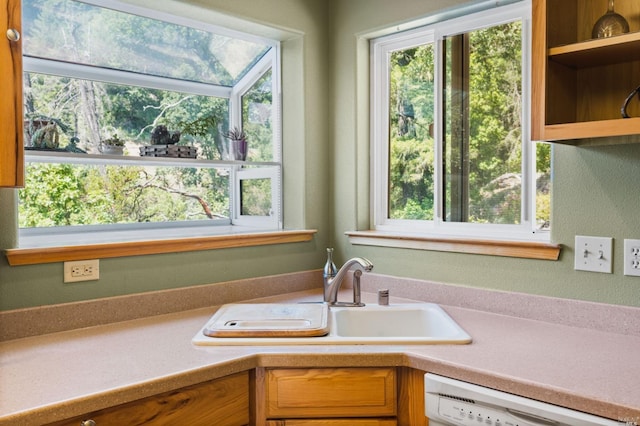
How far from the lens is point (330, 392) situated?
4.82 feet

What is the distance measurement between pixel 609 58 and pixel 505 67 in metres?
0.51

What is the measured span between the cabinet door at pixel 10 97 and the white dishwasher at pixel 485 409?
1.21 meters

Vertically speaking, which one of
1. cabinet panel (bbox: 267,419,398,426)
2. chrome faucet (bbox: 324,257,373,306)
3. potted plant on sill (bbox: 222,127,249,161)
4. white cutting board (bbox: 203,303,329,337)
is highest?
potted plant on sill (bbox: 222,127,249,161)

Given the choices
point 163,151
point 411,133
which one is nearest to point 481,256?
point 411,133

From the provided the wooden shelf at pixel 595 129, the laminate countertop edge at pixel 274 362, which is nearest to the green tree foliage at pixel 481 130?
the wooden shelf at pixel 595 129

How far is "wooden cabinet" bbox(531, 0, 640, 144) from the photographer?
1470 millimetres

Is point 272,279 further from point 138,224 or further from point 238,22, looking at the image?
point 238,22

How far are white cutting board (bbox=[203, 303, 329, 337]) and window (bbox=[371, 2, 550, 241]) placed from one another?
28.6 inches

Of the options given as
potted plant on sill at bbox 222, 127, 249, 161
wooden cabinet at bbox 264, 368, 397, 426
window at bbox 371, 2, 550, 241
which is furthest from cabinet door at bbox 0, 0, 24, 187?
window at bbox 371, 2, 550, 241

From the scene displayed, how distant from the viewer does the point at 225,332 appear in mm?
1595

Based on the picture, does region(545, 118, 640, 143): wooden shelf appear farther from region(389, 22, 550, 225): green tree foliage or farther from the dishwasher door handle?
the dishwasher door handle

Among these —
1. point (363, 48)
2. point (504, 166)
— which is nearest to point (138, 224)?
point (363, 48)

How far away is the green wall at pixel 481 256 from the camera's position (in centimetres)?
165

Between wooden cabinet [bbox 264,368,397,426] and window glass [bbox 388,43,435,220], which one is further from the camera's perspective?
window glass [bbox 388,43,435,220]
